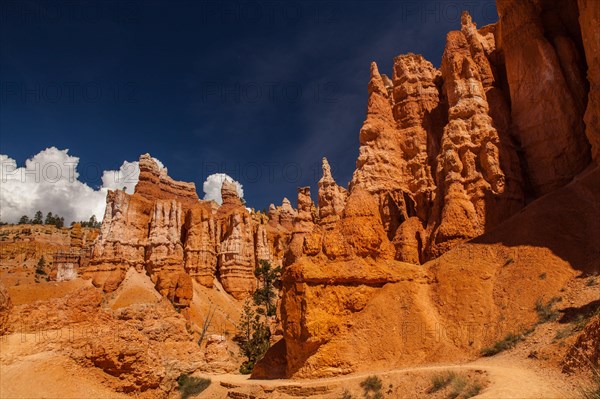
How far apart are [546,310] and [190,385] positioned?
17829mm

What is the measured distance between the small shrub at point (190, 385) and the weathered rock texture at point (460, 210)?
3232 mm

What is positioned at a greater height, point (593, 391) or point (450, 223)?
point (450, 223)

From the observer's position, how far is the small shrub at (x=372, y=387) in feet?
55.6

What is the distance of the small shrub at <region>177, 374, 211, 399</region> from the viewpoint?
22.6m

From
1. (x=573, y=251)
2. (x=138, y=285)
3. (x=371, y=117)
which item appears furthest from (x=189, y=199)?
(x=573, y=251)

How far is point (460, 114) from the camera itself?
33969mm

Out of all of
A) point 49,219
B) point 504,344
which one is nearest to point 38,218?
point 49,219

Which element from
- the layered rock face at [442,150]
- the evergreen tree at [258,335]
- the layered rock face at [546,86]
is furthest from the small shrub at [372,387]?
the layered rock face at [546,86]

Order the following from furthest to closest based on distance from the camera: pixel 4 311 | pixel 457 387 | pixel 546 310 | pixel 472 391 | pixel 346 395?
pixel 546 310 → pixel 4 311 → pixel 346 395 → pixel 457 387 → pixel 472 391

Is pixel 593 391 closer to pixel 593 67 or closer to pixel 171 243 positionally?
pixel 593 67

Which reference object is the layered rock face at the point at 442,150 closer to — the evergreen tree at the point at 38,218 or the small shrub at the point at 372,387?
the small shrub at the point at 372,387

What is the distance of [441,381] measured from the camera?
1550cm

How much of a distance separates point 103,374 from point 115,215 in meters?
47.8

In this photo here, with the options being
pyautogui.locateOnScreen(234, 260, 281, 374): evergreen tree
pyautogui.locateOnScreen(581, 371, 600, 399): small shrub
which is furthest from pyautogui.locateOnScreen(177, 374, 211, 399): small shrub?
pyautogui.locateOnScreen(581, 371, 600, 399): small shrub
